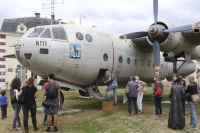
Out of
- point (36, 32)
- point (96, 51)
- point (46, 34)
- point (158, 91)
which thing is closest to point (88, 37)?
point (96, 51)

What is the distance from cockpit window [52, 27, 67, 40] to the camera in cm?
1116

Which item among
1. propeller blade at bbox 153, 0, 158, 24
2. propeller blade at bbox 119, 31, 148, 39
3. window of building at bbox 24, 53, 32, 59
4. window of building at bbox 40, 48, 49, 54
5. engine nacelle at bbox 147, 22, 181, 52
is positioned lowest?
window of building at bbox 24, 53, 32, 59

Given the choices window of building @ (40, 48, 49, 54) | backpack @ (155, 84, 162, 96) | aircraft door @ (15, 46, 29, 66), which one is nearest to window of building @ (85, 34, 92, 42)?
window of building @ (40, 48, 49, 54)

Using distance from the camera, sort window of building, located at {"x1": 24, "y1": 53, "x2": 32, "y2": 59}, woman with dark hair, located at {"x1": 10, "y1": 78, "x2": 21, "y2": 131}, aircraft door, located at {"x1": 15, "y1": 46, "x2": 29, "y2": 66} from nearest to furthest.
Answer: woman with dark hair, located at {"x1": 10, "y1": 78, "x2": 21, "y2": 131} < window of building, located at {"x1": 24, "y1": 53, "x2": 32, "y2": 59} < aircraft door, located at {"x1": 15, "y1": 46, "x2": 29, "y2": 66}

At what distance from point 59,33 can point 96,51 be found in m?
2.11

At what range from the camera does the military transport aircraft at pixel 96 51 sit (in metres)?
10.7

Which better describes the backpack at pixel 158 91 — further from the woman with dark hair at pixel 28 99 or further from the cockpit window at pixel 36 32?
the cockpit window at pixel 36 32

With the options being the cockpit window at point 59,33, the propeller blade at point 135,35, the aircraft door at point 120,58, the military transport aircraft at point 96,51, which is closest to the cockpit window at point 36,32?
the military transport aircraft at point 96,51

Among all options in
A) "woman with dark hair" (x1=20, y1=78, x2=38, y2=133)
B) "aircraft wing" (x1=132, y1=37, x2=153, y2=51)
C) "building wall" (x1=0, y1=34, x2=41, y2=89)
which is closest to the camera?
"woman with dark hair" (x1=20, y1=78, x2=38, y2=133)

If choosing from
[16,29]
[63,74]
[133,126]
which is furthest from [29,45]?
[16,29]

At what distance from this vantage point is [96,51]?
12.4 meters

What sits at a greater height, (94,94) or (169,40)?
(169,40)

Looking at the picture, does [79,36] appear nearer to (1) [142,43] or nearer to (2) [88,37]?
(2) [88,37]

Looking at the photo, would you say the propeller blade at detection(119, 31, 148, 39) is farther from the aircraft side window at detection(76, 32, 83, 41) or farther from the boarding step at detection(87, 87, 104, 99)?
the boarding step at detection(87, 87, 104, 99)
